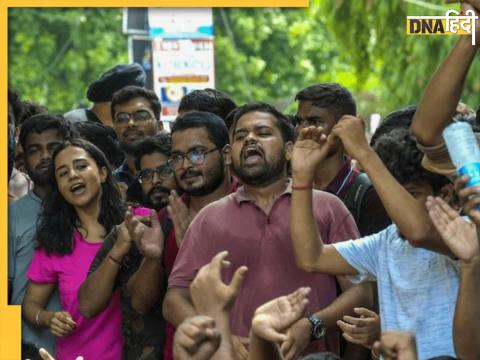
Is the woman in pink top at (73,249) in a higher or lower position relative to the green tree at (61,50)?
lower

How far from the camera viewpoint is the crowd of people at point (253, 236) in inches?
230

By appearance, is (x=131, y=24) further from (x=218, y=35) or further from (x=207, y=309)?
(x=218, y=35)

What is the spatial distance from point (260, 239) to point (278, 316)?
178cm

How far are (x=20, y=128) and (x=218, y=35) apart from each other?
27.4m

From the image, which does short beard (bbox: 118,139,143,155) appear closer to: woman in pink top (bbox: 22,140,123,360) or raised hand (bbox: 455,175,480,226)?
woman in pink top (bbox: 22,140,123,360)

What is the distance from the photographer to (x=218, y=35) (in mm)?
36656

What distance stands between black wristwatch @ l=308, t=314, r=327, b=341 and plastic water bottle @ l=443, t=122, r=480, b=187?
56.7 inches

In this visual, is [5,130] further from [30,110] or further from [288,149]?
[30,110]

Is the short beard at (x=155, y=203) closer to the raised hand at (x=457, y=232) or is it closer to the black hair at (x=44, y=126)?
the black hair at (x=44, y=126)

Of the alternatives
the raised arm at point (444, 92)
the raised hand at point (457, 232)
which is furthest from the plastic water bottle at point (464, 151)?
the raised arm at point (444, 92)

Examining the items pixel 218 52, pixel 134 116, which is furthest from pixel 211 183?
pixel 218 52

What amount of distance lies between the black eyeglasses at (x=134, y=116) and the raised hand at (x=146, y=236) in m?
2.47

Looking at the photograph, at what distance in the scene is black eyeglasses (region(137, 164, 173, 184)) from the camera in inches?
346

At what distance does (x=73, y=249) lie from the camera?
26.8ft
